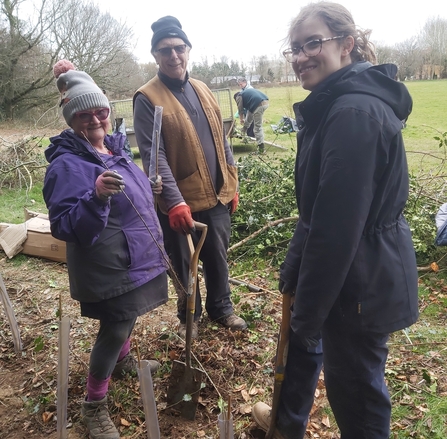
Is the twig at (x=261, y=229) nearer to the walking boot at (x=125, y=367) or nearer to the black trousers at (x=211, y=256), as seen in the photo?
the black trousers at (x=211, y=256)

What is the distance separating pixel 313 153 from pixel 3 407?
2.38 metres

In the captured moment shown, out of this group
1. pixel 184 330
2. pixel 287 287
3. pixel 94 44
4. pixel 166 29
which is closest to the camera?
pixel 287 287

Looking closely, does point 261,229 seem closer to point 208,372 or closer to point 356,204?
point 208,372

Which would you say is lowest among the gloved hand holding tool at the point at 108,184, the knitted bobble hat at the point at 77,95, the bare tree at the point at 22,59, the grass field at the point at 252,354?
the grass field at the point at 252,354

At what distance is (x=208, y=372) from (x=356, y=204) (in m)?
1.76

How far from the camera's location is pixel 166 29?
2422 mm

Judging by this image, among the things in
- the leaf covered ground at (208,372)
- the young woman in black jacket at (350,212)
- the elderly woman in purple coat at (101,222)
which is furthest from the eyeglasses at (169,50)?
the leaf covered ground at (208,372)

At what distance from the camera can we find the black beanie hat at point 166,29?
7.94 feet

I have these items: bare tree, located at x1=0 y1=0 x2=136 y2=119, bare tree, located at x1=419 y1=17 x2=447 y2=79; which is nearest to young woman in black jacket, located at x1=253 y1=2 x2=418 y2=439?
bare tree, located at x1=0 y1=0 x2=136 y2=119

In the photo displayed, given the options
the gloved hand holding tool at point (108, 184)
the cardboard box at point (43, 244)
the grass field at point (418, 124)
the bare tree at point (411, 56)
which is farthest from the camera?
the bare tree at point (411, 56)

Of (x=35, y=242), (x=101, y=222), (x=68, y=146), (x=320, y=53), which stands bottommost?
(x=35, y=242)

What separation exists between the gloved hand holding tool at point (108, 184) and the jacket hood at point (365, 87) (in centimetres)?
78

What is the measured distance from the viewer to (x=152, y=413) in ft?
4.94

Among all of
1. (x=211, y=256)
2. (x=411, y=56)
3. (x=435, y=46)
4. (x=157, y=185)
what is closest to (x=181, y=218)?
(x=157, y=185)
